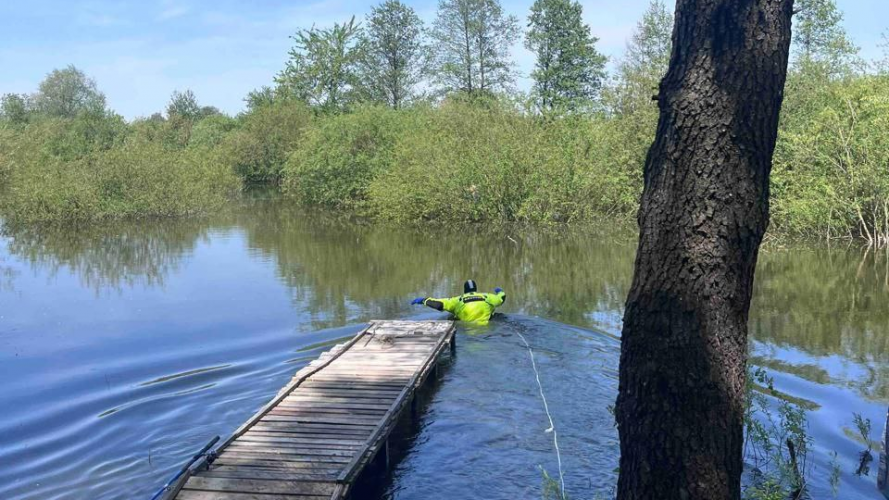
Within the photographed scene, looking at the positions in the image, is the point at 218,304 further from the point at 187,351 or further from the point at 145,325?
the point at 187,351

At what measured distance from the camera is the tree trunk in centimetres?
374

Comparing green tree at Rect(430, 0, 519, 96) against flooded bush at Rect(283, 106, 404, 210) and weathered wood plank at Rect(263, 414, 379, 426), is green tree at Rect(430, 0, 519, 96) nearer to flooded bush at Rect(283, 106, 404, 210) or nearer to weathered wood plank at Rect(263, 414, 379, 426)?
flooded bush at Rect(283, 106, 404, 210)

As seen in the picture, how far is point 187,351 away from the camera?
38.4 ft

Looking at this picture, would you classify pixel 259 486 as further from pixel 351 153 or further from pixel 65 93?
pixel 65 93

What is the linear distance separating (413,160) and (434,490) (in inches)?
867

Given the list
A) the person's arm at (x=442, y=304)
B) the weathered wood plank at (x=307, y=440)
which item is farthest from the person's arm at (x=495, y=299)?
the weathered wood plank at (x=307, y=440)

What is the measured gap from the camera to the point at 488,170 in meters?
25.2

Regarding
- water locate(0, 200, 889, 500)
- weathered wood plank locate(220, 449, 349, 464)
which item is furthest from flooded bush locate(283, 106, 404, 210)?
weathered wood plank locate(220, 449, 349, 464)

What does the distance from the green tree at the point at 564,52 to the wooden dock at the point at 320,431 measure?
45.1 metres

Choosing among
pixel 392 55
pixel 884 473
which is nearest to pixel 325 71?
pixel 392 55

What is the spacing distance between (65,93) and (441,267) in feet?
230

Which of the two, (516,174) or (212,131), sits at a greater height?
(212,131)

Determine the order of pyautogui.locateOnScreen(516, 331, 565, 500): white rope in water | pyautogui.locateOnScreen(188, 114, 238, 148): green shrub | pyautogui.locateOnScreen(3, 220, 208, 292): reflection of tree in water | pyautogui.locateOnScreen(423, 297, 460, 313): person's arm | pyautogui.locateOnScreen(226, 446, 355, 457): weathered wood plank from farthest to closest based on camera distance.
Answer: pyautogui.locateOnScreen(188, 114, 238, 148): green shrub < pyautogui.locateOnScreen(3, 220, 208, 292): reflection of tree in water < pyautogui.locateOnScreen(423, 297, 460, 313): person's arm < pyautogui.locateOnScreen(516, 331, 565, 500): white rope in water < pyautogui.locateOnScreen(226, 446, 355, 457): weathered wood plank

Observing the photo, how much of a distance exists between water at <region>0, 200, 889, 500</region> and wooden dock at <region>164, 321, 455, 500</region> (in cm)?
58
